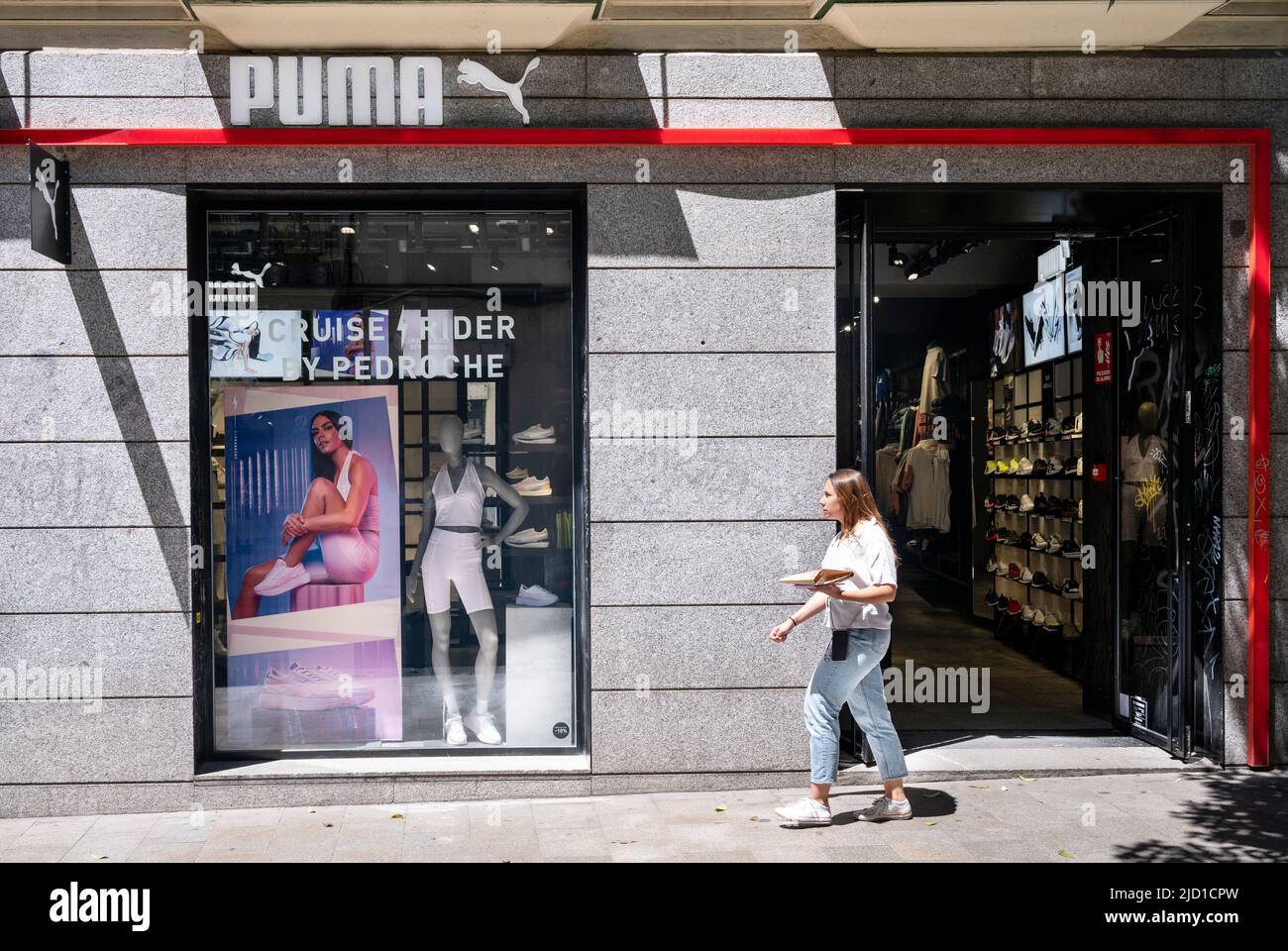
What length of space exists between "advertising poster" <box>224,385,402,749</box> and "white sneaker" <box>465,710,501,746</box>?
435mm

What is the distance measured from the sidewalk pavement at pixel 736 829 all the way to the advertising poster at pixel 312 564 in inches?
25.7

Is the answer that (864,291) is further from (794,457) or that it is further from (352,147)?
(352,147)

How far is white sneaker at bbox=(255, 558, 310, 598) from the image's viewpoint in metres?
6.99

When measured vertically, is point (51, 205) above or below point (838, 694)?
above

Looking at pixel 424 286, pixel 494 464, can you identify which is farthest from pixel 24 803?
pixel 424 286

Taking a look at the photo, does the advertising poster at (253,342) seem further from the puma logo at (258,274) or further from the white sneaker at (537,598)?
the white sneaker at (537,598)

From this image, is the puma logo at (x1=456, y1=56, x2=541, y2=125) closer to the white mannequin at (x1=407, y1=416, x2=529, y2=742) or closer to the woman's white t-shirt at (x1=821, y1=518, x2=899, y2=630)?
the white mannequin at (x1=407, y1=416, x2=529, y2=742)

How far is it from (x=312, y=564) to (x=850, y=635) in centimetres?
333

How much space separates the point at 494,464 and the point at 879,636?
2614 mm

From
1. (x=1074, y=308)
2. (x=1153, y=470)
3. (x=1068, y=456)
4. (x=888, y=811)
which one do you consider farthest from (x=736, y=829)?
(x=1074, y=308)

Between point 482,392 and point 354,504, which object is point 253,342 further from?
point 482,392

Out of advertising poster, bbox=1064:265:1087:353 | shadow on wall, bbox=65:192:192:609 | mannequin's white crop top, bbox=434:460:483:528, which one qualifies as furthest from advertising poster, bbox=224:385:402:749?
advertising poster, bbox=1064:265:1087:353

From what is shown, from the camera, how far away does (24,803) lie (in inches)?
258

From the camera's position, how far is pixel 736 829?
19.9 ft
